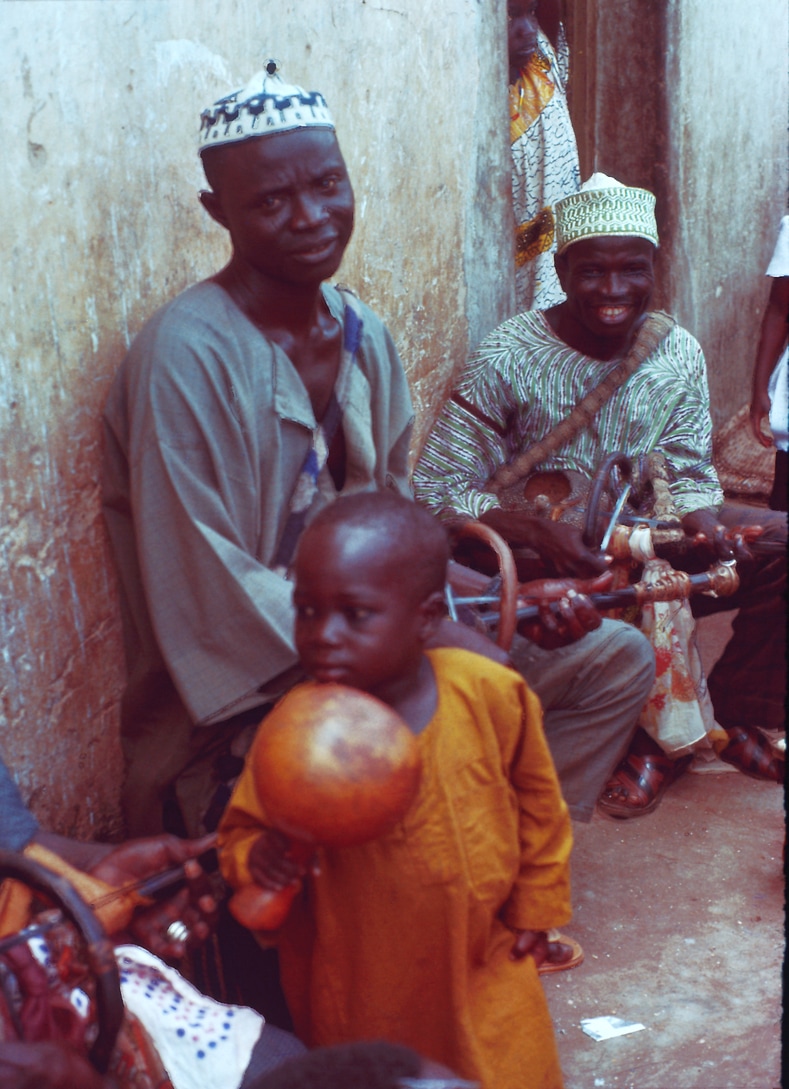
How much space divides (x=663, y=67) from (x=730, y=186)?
123 centimetres

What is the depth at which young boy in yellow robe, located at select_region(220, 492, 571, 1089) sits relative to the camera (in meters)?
2.04

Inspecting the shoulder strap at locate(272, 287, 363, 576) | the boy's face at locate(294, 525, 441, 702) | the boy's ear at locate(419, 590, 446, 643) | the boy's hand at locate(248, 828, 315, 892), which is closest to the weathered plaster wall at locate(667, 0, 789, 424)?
the shoulder strap at locate(272, 287, 363, 576)

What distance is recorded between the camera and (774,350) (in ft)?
18.9

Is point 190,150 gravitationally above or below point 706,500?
above

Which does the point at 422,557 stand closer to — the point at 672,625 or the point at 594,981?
the point at 594,981

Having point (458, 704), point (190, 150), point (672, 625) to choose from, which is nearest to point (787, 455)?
point (672, 625)

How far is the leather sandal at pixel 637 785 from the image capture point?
12.9 ft

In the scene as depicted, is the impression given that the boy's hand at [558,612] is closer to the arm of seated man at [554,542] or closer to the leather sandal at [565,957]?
the arm of seated man at [554,542]

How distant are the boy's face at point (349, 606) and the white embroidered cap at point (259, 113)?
1086 mm

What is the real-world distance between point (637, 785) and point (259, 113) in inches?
92.6

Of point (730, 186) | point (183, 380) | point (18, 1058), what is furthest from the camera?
point (730, 186)

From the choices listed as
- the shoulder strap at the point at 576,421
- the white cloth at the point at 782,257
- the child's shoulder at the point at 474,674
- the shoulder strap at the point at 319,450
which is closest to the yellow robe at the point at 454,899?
the child's shoulder at the point at 474,674

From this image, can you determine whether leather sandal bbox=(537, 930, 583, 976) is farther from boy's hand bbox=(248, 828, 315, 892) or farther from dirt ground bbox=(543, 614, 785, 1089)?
boy's hand bbox=(248, 828, 315, 892)

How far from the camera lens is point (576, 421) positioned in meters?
4.05
